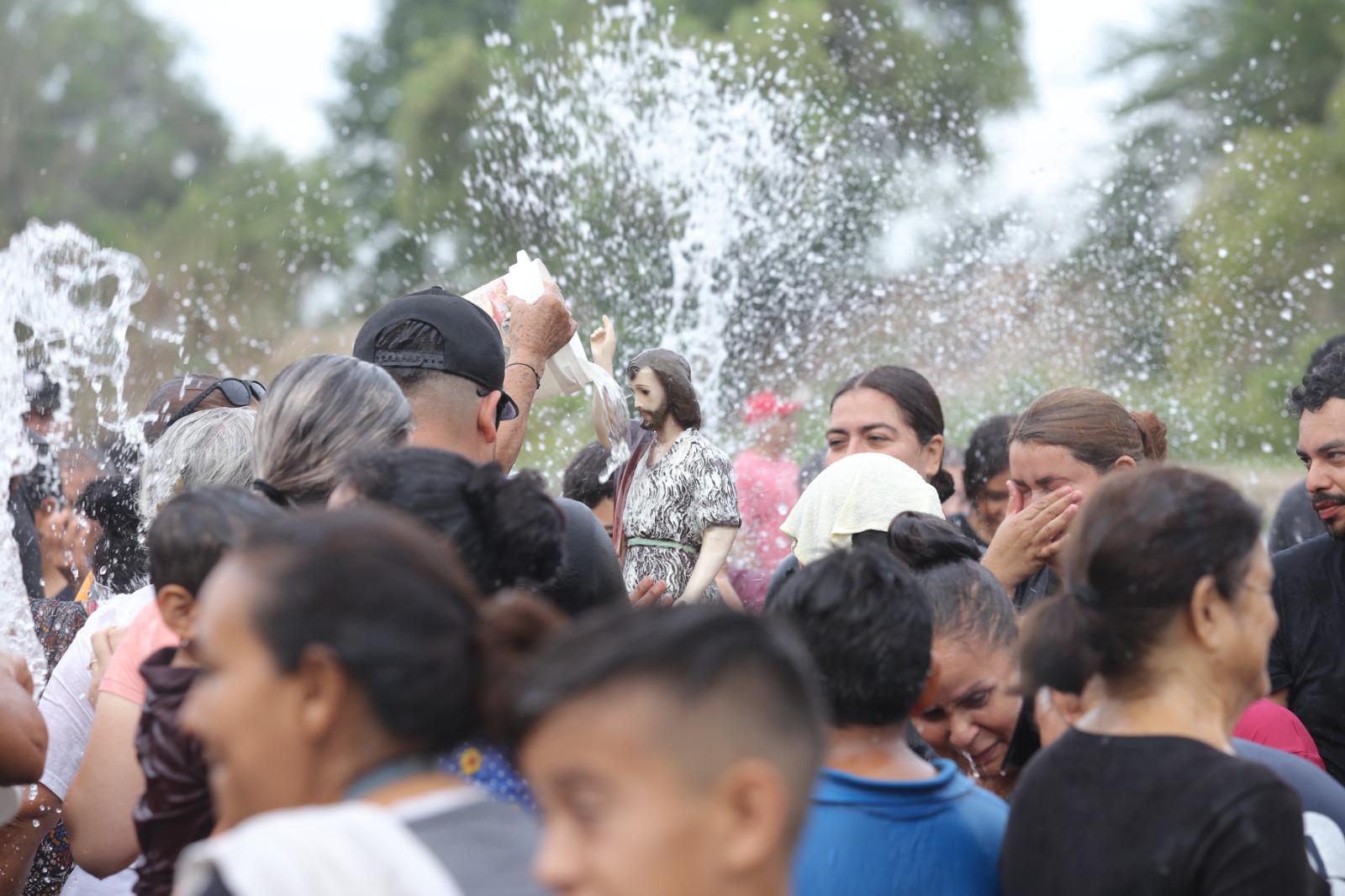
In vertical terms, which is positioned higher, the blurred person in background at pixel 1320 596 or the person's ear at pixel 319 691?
the blurred person in background at pixel 1320 596

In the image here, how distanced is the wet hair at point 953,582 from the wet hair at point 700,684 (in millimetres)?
1337

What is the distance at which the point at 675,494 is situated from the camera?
5066 millimetres

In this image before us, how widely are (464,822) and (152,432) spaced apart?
117 inches

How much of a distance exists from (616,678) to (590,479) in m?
4.33

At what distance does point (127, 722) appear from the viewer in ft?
8.27

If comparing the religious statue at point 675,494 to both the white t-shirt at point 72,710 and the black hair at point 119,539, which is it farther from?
the white t-shirt at point 72,710

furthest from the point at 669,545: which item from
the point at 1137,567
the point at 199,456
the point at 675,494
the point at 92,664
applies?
the point at 1137,567

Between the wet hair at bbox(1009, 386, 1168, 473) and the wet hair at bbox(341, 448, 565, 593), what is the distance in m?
1.82

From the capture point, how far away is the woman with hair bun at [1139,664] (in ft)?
6.57

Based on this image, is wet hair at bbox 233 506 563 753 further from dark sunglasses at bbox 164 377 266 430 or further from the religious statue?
the religious statue

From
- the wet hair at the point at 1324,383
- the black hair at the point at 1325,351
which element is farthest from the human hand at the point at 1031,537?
the black hair at the point at 1325,351

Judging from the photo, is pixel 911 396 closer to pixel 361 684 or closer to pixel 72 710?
pixel 72 710

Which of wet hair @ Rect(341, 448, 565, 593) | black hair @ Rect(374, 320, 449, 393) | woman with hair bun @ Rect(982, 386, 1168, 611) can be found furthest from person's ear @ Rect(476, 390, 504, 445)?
woman with hair bun @ Rect(982, 386, 1168, 611)

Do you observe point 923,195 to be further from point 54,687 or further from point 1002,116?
point 54,687
